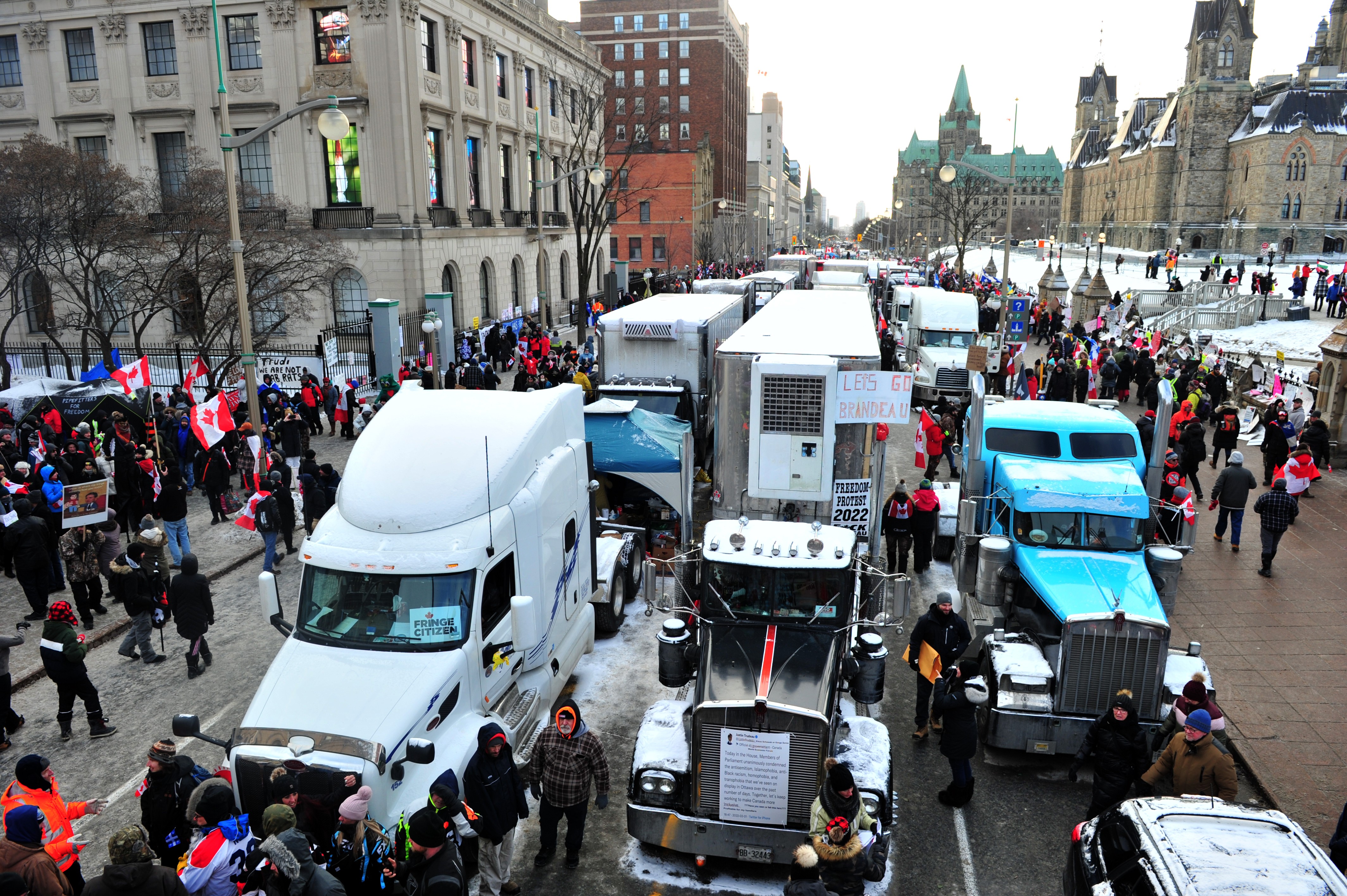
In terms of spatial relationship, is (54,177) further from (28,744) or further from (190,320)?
(28,744)

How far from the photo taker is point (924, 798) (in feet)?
28.3

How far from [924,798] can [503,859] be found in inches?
164

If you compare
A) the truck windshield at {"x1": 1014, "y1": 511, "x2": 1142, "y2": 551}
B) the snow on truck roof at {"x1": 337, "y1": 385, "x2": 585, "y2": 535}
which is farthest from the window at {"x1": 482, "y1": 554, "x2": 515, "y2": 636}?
the truck windshield at {"x1": 1014, "y1": 511, "x2": 1142, "y2": 551}

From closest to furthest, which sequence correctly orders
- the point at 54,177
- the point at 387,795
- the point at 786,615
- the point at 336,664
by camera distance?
1. the point at 387,795
2. the point at 336,664
3. the point at 786,615
4. the point at 54,177

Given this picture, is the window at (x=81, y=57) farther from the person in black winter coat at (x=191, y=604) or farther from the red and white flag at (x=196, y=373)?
the person in black winter coat at (x=191, y=604)

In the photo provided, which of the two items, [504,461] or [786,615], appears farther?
[504,461]

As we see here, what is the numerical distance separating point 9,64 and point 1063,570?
4664 centimetres

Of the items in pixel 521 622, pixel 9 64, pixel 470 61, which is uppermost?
pixel 470 61

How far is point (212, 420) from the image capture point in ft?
47.7

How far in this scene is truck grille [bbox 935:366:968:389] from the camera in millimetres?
25516

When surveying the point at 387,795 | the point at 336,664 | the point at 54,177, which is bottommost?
the point at 387,795

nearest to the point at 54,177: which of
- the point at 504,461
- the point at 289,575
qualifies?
the point at 289,575

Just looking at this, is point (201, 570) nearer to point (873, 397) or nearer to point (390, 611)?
point (390, 611)

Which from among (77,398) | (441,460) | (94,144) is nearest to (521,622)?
(441,460)
